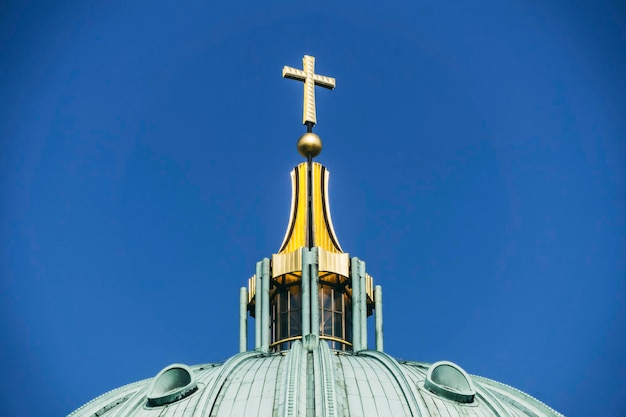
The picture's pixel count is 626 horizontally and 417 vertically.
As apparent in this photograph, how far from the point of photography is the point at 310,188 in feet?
267

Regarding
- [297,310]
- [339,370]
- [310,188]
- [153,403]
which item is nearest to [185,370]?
[153,403]

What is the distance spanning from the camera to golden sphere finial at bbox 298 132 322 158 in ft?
265

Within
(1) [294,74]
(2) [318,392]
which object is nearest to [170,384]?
(2) [318,392]

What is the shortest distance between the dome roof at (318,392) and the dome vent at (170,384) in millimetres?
42

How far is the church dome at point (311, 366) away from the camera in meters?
63.4

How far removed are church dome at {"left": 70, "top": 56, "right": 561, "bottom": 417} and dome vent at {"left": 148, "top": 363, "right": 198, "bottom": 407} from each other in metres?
0.04

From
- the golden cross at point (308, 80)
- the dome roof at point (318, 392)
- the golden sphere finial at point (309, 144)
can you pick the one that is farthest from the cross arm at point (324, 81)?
the dome roof at point (318, 392)

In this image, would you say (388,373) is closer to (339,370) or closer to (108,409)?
(339,370)

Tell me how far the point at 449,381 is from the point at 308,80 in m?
22.3

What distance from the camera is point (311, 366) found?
219 ft

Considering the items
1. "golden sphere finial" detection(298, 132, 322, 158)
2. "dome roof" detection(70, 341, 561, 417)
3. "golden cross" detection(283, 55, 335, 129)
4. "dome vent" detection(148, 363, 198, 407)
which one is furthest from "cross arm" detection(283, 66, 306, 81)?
"dome vent" detection(148, 363, 198, 407)

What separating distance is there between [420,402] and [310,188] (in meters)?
20.3

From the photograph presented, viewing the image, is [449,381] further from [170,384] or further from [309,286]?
[309,286]

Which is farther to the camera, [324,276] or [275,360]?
[324,276]
